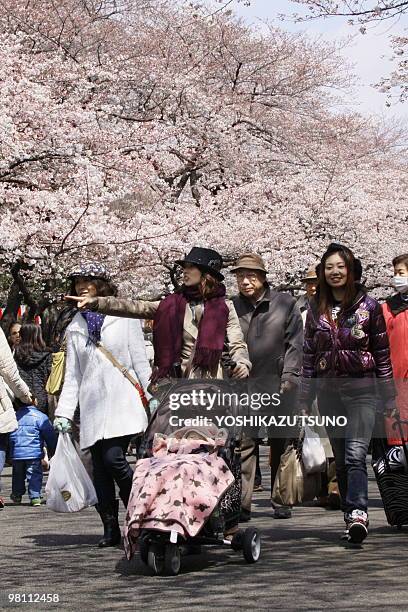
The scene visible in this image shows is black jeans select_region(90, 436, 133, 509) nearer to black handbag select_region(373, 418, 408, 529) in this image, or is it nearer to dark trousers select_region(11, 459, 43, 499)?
black handbag select_region(373, 418, 408, 529)

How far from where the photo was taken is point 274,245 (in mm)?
30422

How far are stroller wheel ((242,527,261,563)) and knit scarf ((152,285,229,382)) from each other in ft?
3.19

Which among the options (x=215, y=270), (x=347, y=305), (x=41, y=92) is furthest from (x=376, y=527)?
(x=41, y=92)

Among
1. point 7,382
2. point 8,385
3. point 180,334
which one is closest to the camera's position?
point 180,334

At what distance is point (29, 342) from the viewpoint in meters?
12.8

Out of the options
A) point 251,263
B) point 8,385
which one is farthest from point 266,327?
point 8,385

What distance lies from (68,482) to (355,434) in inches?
76.3

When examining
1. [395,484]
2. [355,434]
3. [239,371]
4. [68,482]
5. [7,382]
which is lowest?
[395,484]

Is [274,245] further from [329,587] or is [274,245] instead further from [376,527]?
[329,587]

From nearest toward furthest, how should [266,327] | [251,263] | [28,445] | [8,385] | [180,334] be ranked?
[180,334], [251,263], [266,327], [8,385], [28,445]

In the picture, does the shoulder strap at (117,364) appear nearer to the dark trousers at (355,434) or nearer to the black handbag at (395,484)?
the dark trousers at (355,434)

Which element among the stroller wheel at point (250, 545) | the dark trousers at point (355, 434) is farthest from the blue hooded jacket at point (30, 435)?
the stroller wheel at point (250, 545)

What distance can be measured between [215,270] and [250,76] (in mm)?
24803

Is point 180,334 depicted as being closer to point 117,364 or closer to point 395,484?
point 117,364
